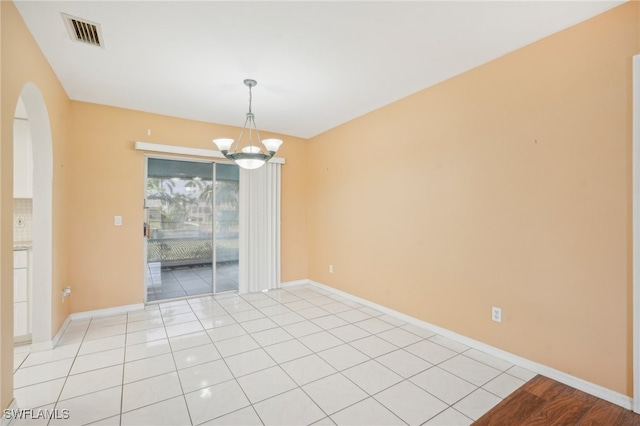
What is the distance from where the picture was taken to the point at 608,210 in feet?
6.92

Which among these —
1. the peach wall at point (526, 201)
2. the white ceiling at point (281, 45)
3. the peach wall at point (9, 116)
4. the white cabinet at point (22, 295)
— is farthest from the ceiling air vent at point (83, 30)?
the peach wall at point (526, 201)

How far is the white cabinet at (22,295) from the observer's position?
305 centimetres

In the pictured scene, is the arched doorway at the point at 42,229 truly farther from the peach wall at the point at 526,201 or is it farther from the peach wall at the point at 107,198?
the peach wall at the point at 526,201

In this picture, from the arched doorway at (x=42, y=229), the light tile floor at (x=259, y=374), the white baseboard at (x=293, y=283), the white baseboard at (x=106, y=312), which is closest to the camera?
the light tile floor at (x=259, y=374)

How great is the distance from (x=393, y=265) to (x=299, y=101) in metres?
2.45

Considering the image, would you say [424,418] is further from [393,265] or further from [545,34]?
[545,34]

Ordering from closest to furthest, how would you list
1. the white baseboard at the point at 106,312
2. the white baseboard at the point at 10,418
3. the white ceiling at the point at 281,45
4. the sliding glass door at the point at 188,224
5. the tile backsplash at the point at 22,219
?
the white baseboard at the point at 10,418
the white ceiling at the point at 281,45
the tile backsplash at the point at 22,219
the white baseboard at the point at 106,312
the sliding glass door at the point at 188,224

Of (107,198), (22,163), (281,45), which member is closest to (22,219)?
(22,163)

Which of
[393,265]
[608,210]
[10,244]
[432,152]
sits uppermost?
[432,152]

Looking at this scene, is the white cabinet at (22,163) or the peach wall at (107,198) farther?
the peach wall at (107,198)

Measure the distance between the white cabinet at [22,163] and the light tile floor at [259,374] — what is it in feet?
5.40

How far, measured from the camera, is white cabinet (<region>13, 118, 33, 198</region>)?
3211mm

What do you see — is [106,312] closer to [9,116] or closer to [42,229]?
[42,229]

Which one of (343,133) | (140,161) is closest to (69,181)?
(140,161)
